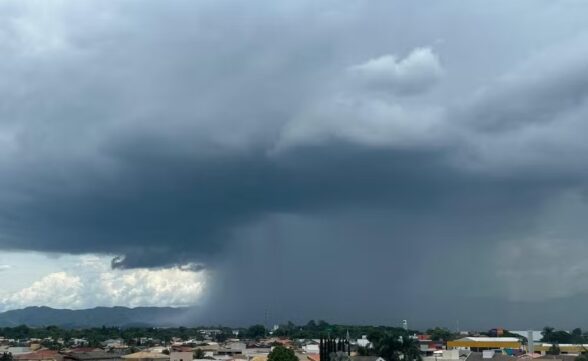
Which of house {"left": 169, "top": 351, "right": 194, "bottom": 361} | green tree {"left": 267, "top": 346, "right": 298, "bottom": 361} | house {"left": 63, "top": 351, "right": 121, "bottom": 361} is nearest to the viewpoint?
green tree {"left": 267, "top": 346, "right": 298, "bottom": 361}

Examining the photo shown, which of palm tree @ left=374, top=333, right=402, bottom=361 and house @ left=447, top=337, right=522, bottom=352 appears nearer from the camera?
palm tree @ left=374, top=333, right=402, bottom=361

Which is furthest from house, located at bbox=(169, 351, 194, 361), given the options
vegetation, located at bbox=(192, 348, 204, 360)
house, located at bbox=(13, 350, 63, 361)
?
house, located at bbox=(13, 350, 63, 361)

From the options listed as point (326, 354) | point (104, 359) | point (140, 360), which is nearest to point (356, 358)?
point (326, 354)

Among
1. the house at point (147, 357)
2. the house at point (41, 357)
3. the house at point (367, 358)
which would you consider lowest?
the house at point (367, 358)


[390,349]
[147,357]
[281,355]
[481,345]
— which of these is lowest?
[147,357]

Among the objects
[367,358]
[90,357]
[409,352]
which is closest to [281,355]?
[367,358]

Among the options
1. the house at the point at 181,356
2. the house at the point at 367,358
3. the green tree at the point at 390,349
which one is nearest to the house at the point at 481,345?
the green tree at the point at 390,349

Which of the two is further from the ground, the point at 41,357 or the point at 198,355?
the point at 41,357

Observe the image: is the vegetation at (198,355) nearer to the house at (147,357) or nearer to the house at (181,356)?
the house at (181,356)

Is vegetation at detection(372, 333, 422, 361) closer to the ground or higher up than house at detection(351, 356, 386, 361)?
higher up

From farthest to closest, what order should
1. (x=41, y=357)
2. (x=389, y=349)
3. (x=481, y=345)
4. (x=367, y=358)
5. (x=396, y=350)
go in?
1. (x=481, y=345)
2. (x=41, y=357)
3. (x=389, y=349)
4. (x=396, y=350)
5. (x=367, y=358)

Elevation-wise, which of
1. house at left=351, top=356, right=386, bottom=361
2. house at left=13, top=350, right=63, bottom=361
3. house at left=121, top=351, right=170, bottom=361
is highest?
house at left=13, top=350, right=63, bottom=361

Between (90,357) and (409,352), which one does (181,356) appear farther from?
(409,352)

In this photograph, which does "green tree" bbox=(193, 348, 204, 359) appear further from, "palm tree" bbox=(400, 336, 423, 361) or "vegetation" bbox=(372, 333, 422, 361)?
"palm tree" bbox=(400, 336, 423, 361)
